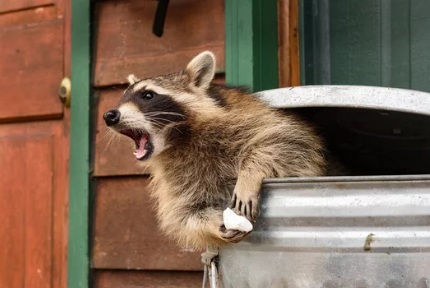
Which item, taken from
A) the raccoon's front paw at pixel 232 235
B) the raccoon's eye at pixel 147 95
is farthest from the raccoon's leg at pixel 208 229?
the raccoon's eye at pixel 147 95

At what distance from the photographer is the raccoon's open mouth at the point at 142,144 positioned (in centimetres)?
167

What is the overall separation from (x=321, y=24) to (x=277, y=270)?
1.37 m

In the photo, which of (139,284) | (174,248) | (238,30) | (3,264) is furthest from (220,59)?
(3,264)

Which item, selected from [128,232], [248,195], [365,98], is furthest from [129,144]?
[365,98]

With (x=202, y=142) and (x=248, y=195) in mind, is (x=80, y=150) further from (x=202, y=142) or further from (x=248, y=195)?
(x=248, y=195)

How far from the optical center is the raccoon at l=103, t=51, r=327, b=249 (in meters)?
1.55

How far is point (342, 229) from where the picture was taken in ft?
3.87

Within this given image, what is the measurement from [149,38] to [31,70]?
59cm

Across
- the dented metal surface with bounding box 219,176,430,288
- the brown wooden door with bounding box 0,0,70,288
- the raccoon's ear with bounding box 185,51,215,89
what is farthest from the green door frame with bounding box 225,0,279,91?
the dented metal surface with bounding box 219,176,430,288

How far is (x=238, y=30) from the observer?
226 centimetres

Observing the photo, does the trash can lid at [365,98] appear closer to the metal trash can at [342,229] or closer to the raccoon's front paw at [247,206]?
the metal trash can at [342,229]

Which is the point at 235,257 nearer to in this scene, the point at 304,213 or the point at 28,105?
the point at 304,213

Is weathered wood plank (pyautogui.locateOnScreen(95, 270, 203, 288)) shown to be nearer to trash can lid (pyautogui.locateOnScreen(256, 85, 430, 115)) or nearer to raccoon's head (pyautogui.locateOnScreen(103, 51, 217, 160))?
raccoon's head (pyautogui.locateOnScreen(103, 51, 217, 160))

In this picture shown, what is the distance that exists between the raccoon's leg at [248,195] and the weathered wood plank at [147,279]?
102cm
